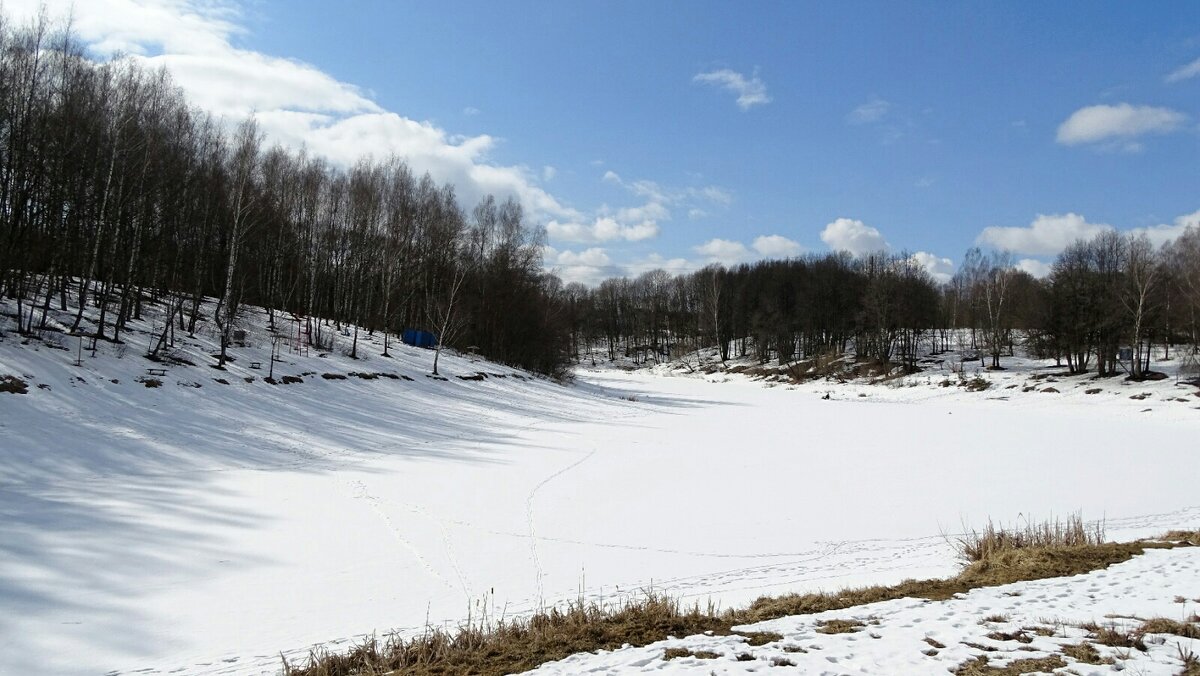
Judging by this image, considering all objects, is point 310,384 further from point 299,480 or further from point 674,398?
point 674,398

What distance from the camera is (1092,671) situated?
13.6 ft

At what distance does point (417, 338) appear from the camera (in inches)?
1624

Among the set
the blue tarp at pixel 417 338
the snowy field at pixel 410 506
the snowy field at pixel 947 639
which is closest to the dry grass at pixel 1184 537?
the snowy field at pixel 410 506

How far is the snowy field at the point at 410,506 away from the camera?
6.52 metres

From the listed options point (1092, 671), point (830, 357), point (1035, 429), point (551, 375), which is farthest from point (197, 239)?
point (830, 357)

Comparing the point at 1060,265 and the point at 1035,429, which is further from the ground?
the point at 1060,265

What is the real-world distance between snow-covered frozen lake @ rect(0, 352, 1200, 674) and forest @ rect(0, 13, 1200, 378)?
762 centimetres

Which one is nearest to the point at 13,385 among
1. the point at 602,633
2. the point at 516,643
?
the point at 516,643

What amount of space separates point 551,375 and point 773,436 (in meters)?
28.2

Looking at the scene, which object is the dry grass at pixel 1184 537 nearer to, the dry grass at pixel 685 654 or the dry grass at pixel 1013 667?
the dry grass at pixel 1013 667

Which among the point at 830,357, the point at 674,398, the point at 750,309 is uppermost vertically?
the point at 750,309

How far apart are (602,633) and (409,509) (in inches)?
272

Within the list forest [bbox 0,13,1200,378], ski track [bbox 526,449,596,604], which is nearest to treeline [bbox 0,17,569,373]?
forest [bbox 0,13,1200,378]

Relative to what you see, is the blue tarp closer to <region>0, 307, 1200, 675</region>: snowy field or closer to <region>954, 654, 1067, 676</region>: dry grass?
<region>0, 307, 1200, 675</region>: snowy field
